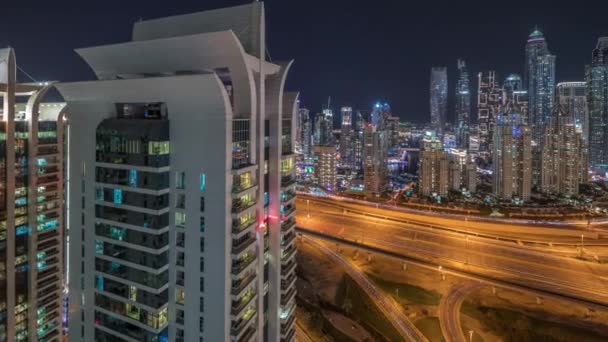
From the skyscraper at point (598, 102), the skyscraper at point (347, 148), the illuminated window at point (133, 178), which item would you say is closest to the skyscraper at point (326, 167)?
the skyscraper at point (347, 148)

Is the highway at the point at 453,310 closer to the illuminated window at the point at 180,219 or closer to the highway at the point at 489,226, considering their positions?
the highway at the point at 489,226

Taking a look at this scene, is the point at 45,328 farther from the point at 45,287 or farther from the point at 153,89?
the point at 153,89

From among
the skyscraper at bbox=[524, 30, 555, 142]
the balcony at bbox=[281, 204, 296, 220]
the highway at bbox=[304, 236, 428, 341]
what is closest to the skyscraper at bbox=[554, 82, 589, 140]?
the skyscraper at bbox=[524, 30, 555, 142]

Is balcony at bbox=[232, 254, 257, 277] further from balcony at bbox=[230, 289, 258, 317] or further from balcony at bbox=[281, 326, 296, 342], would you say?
balcony at bbox=[281, 326, 296, 342]

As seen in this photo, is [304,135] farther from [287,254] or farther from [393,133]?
[287,254]

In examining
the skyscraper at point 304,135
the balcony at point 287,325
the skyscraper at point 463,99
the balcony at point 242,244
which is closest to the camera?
the balcony at point 242,244
